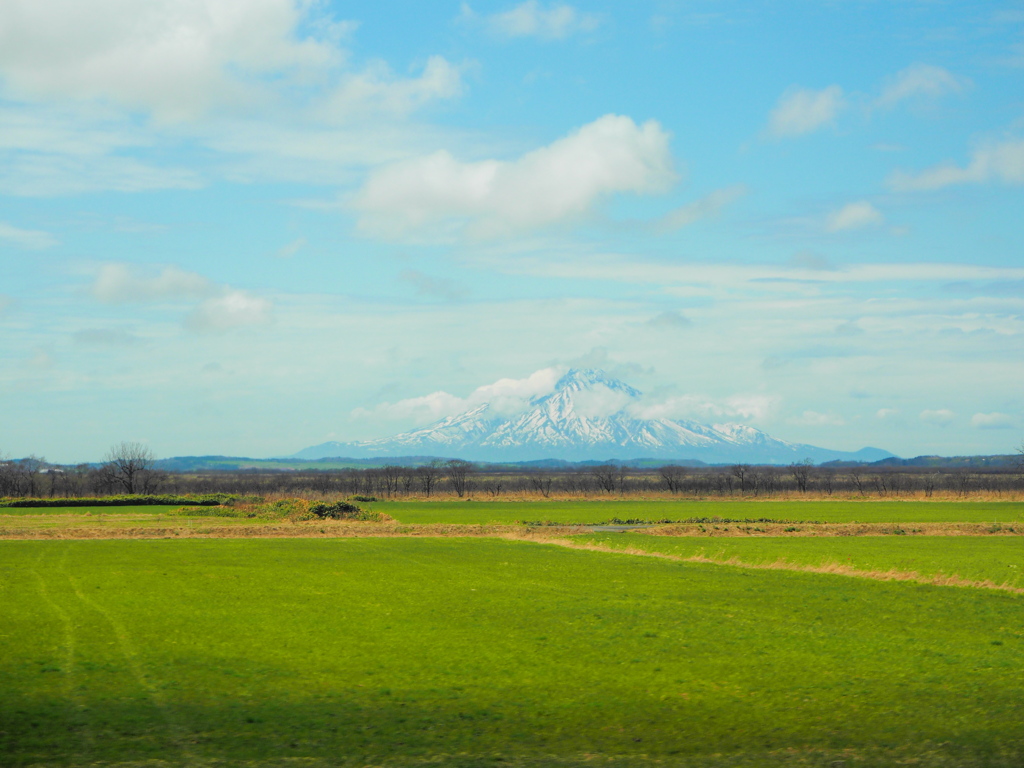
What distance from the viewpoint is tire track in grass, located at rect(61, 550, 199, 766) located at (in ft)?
49.3

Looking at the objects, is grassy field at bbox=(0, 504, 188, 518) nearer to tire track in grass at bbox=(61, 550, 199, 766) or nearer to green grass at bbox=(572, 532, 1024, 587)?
green grass at bbox=(572, 532, 1024, 587)

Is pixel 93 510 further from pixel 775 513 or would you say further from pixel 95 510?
pixel 775 513

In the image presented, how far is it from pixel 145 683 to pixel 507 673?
27.0 feet

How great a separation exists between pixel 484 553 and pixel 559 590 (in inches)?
830

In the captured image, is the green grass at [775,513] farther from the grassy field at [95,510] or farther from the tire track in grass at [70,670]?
the tire track in grass at [70,670]

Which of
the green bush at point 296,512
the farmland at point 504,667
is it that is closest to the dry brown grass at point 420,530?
the green bush at point 296,512

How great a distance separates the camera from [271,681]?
2012cm

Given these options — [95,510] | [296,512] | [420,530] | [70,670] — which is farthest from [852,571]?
[95,510]

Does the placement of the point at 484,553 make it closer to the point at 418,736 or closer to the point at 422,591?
the point at 422,591

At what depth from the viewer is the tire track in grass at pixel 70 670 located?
1583 cm

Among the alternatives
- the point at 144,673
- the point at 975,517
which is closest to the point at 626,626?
the point at 144,673

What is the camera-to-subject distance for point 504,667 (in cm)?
2161

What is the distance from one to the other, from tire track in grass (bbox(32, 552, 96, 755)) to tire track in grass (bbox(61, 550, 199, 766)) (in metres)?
1.08

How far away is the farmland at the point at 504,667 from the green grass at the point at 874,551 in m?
2.23
